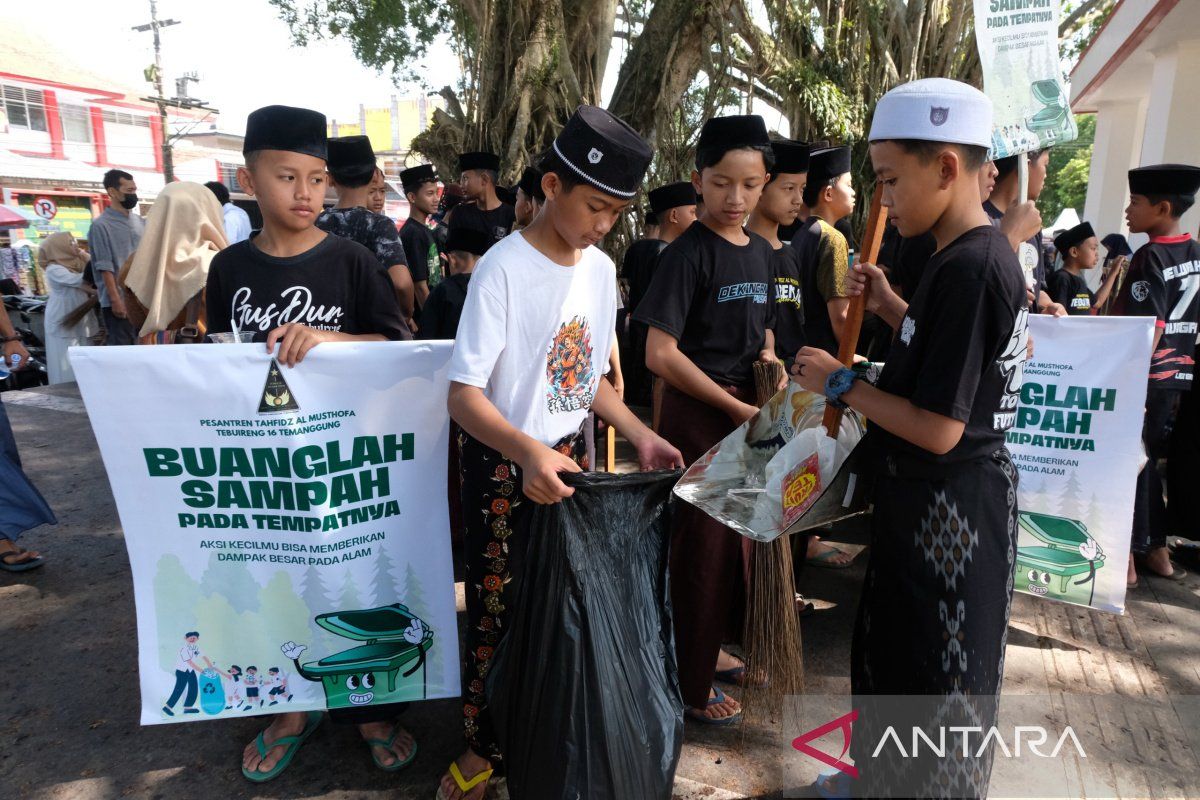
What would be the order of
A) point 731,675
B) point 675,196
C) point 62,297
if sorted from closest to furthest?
point 731,675, point 675,196, point 62,297

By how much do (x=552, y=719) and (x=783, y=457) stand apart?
84cm

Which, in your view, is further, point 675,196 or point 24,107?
point 24,107

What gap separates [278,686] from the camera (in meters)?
2.24

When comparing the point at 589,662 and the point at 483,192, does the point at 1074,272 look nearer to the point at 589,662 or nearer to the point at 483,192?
the point at 483,192

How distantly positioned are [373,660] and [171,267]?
2.16m

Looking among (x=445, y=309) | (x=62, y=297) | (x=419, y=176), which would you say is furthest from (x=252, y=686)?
(x=62, y=297)

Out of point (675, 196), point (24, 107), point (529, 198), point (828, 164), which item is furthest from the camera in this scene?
point (24, 107)

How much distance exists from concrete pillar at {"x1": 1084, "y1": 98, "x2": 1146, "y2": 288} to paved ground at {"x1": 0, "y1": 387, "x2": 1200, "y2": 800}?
12568mm

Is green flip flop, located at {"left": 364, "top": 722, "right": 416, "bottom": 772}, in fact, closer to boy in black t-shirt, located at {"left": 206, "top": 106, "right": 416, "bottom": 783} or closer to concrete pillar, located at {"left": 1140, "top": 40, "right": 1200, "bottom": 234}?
boy in black t-shirt, located at {"left": 206, "top": 106, "right": 416, "bottom": 783}

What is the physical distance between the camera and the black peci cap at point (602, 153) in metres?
1.76

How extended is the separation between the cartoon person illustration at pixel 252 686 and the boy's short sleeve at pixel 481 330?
3.71ft

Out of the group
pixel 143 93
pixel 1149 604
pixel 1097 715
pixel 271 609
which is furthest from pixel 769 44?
pixel 143 93

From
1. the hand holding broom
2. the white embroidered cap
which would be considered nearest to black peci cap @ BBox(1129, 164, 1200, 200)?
the hand holding broom

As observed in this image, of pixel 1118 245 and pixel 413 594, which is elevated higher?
pixel 1118 245
